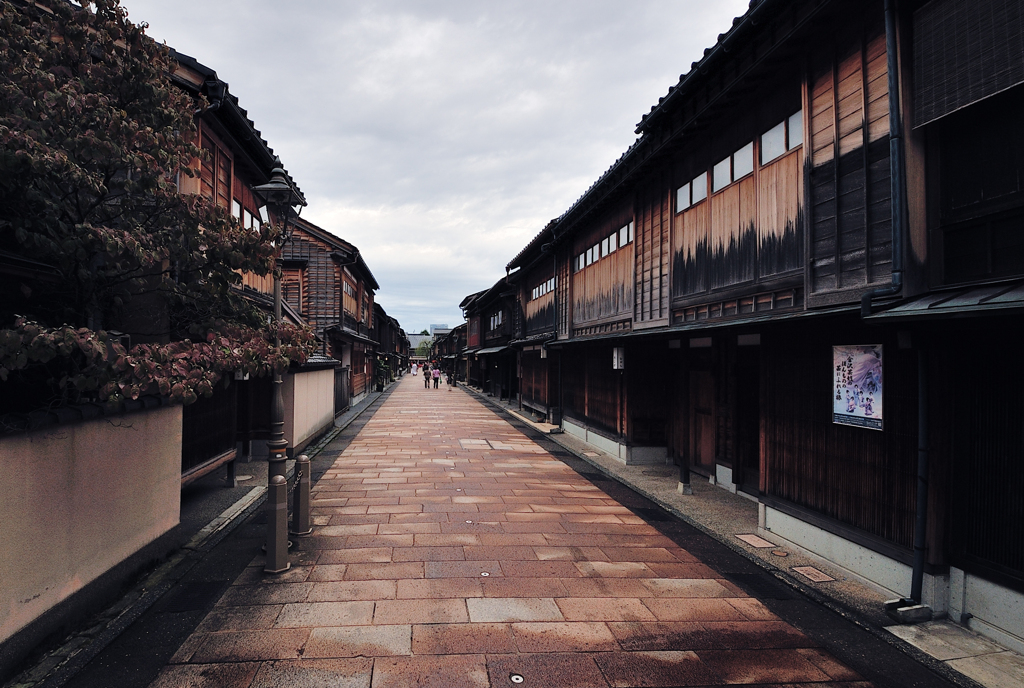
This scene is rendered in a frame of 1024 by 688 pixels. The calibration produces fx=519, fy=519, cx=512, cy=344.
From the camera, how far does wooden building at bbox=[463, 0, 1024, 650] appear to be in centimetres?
528

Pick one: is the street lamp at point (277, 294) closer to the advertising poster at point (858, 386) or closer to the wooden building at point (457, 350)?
the advertising poster at point (858, 386)

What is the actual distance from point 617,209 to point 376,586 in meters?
12.2

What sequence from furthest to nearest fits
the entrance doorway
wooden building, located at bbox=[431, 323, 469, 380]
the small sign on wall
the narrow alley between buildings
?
wooden building, located at bbox=[431, 323, 469, 380], the small sign on wall, the entrance doorway, the narrow alley between buildings

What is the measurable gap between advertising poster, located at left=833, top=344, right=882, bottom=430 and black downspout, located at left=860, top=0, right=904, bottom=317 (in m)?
0.91

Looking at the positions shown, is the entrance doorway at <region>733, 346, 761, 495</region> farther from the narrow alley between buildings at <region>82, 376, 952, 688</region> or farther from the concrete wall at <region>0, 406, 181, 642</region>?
the concrete wall at <region>0, 406, 181, 642</region>

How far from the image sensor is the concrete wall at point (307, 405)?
48.1 ft

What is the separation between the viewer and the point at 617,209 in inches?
604

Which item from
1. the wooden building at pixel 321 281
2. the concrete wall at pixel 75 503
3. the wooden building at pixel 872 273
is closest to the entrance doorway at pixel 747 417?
the wooden building at pixel 872 273

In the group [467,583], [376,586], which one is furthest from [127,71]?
[467,583]

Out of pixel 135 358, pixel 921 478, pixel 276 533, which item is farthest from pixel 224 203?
pixel 921 478

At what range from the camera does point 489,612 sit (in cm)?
588

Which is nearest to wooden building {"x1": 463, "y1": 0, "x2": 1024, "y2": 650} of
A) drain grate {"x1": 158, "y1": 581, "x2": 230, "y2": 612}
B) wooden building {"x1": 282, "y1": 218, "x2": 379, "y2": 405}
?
drain grate {"x1": 158, "y1": 581, "x2": 230, "y2": 612}

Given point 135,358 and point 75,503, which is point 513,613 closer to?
point 135,358

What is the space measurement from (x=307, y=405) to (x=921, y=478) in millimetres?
15688
